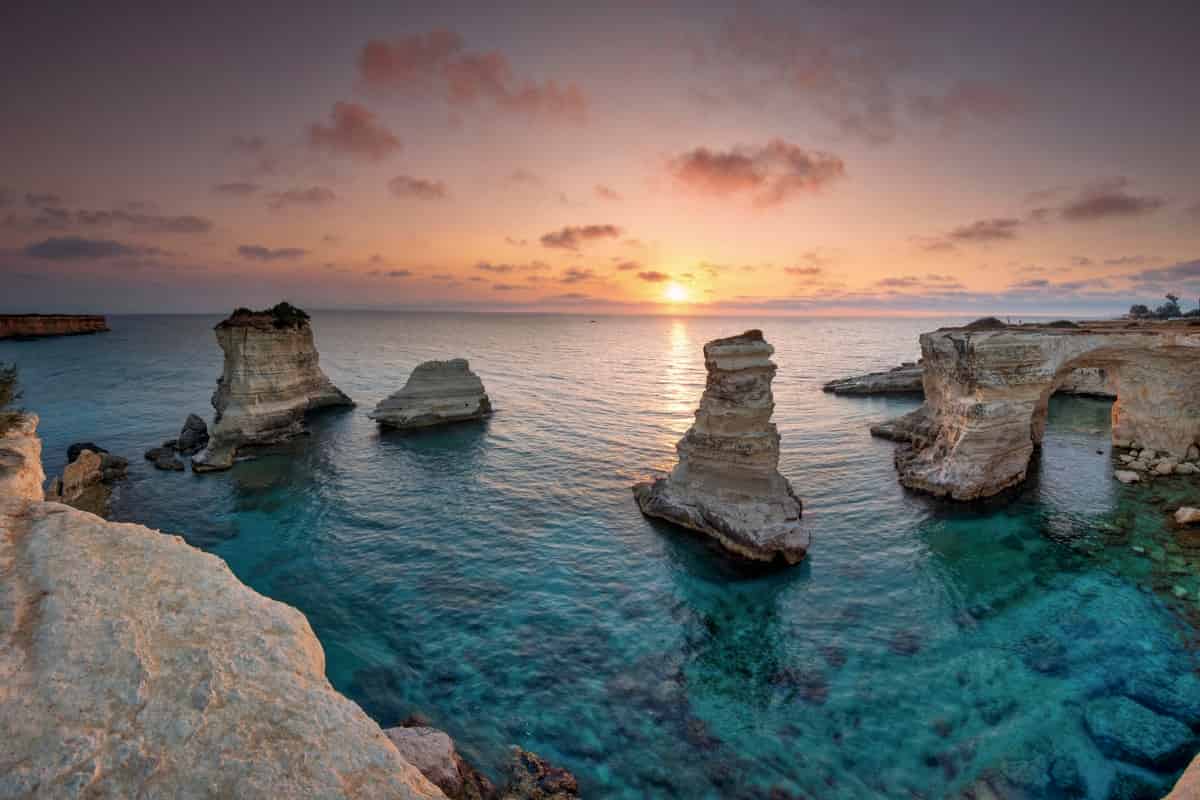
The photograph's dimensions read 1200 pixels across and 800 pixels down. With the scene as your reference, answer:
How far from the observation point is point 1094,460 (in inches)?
1276

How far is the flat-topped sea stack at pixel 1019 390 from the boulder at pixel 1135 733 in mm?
15427

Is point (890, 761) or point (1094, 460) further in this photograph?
point (1094, 460)

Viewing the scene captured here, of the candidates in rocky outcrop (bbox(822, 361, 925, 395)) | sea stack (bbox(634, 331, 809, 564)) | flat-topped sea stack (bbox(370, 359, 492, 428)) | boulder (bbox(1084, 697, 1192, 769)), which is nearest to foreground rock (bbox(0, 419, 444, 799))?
boulder (bbox(1084, 697, 1192, 769))

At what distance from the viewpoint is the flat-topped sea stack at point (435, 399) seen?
148 ft

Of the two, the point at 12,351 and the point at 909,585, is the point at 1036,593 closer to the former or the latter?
the point at 909,585

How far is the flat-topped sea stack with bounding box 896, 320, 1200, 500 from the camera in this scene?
27203 mm

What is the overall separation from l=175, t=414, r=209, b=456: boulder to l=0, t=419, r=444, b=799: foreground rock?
36.7m

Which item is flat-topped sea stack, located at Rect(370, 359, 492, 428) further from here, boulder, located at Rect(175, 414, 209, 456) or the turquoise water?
boulder, located at Rect(175, 414, 209, 456)

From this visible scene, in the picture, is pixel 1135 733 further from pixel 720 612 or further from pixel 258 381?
pixel 258 381

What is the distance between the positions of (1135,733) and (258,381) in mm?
49917

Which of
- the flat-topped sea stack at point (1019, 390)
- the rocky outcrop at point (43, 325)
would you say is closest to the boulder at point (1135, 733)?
the flat-topped sea stack at point (1019, 390)

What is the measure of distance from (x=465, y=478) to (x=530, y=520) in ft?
27.1

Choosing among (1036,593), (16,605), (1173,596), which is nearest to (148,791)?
(16,605)

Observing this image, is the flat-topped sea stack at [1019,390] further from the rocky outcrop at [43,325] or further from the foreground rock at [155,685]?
the rocky outcrop at [43,325]
